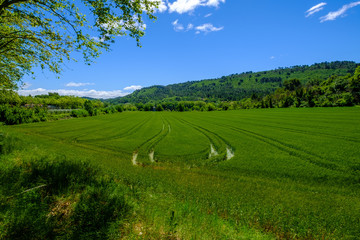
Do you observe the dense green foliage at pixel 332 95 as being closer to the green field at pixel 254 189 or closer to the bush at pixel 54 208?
the green field at pixel 254 189

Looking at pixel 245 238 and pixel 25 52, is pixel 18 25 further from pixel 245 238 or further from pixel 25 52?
pixel 245 238

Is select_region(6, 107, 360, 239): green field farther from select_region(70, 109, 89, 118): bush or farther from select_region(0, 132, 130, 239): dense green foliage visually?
select_region(70, 109, 89, 118): bush

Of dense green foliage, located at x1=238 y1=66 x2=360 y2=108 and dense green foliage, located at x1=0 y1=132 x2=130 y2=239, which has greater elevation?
dense green foliage, located at x1=238 y1=66 x2=360 y2=108

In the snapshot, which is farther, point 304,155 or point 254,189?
point 304,155

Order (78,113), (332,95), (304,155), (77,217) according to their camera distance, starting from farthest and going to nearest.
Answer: (78,113), (332,95), (304,155), (77,217)

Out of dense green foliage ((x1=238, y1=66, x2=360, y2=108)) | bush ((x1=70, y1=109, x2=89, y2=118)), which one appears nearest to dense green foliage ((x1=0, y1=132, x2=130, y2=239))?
bush ((x1=70, y1=109, x2=89, y2=118))

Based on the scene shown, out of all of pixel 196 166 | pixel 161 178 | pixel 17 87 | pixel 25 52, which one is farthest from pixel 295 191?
pixel 17 87

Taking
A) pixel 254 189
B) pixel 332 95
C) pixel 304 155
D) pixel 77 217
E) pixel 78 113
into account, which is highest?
pixel 332 95

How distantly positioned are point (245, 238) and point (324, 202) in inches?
326

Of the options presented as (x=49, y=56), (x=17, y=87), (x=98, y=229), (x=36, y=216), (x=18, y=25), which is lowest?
(x=98, y=229)

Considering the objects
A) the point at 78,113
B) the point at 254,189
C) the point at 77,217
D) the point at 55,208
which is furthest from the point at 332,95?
the point at 78,113

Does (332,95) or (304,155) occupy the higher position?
(332,95)

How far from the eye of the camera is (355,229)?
7.36m

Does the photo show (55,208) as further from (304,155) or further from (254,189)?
(304,155)
